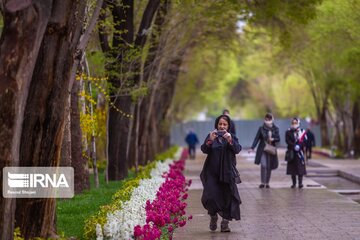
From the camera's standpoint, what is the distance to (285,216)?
16391 mm

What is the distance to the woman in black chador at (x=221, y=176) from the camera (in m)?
14.2

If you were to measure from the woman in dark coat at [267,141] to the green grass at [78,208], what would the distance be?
3701 mm

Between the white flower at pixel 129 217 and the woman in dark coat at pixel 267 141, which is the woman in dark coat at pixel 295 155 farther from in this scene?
the white flower at pixel 129 217

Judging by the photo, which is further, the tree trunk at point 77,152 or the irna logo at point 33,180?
the tree trunk at point 77,152

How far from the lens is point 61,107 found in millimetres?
10766

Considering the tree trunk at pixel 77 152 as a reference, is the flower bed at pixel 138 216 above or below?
below

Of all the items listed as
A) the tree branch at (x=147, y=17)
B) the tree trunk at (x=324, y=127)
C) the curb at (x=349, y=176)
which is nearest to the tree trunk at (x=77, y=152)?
the tree branch at (x=147, y=17)

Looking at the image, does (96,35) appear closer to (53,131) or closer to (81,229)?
(81,229)

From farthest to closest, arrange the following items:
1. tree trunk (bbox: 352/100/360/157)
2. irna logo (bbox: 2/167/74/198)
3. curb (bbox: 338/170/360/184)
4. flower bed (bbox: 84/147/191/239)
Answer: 1. tree trunk (bbox: 352/100/360/157)
2. curb (bbox: 338/170/360/184)
3. flower bed (bbox: 84/147/191/239)
4. irna logo (bbox: 2/167/74/198)

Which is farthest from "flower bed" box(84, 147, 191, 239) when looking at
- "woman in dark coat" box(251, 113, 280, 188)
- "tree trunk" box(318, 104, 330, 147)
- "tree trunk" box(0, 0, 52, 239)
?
"tree trunk" box(318, 104, 330, 147)

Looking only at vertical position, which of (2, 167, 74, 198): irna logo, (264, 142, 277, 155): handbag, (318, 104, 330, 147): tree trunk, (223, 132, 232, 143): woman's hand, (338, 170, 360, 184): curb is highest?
(318, 104, 330, 147): tree trunk

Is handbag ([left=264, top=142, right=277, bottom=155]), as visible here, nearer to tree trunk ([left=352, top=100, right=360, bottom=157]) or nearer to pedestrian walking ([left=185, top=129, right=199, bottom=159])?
tree trunk ([left=352, top=100, right=360, bottom=157])

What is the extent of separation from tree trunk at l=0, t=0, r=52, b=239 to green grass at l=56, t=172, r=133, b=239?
1.75 metres

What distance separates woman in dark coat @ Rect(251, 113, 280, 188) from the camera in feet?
78.0
